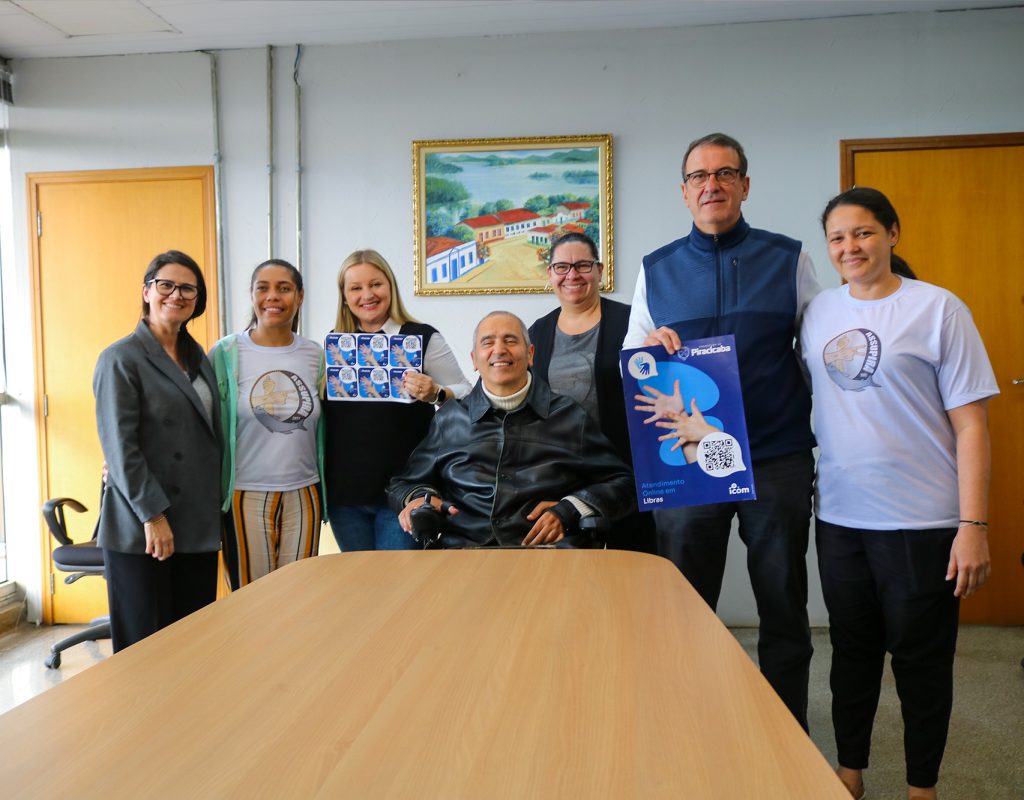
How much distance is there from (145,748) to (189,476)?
159 cm

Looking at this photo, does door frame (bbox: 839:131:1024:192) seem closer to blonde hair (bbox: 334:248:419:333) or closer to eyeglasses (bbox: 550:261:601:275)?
eyeglasses (bbox: 550:261:601:275)

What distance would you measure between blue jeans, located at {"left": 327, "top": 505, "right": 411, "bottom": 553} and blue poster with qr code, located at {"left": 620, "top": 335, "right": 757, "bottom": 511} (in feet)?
2.91

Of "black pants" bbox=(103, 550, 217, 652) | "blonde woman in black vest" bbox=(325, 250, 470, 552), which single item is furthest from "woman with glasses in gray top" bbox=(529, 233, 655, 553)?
"black pants" bbox=(103, 550, 217, 652)

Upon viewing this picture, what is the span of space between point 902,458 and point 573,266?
3.75 feet

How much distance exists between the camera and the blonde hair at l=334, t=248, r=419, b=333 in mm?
Result: 2520

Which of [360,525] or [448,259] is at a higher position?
[448,259]

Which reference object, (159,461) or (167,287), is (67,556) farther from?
(167,287)

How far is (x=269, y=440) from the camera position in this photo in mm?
2406

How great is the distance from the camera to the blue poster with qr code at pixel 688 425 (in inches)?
76.0

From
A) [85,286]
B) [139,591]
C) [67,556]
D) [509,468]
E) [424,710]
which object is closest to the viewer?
[424,710]

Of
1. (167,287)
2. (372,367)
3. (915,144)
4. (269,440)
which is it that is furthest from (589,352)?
(915,144)

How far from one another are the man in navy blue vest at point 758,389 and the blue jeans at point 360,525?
886 millimetres

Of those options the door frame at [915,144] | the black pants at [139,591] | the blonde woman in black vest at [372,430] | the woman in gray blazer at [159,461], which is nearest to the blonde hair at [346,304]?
the blonde woman in black vest at [372,430]

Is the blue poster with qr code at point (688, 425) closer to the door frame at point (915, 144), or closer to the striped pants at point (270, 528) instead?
the striped pants at point (270, 528)
